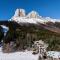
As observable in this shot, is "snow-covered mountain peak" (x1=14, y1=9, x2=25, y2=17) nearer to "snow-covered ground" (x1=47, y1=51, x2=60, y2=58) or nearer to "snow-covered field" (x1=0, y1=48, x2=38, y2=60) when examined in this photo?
"snow-covered field" (x1=0, y1=48, x2=38, y2=60)

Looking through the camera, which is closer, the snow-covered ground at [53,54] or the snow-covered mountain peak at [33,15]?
the snow-covered ground at [53,54]

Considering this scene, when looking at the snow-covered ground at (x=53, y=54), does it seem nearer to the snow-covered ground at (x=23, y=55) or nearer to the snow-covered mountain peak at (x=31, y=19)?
the snow-covered ground at (x=23, y=55)

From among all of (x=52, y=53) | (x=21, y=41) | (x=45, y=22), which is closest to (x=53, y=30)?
(x=45, y=22)

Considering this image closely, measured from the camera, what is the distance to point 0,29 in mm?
2139

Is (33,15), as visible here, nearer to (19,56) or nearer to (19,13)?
(19,13)

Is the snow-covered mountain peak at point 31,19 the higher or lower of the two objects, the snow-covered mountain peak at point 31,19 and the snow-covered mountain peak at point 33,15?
the lower

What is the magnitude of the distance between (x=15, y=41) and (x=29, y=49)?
202 mm

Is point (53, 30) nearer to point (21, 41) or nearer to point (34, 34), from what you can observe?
point (34, 34)

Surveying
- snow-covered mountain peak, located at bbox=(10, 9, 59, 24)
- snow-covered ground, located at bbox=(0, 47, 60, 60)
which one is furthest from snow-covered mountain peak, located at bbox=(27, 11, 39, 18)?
snow-covered ground, located at bbox=(0, 47, 60, 60)

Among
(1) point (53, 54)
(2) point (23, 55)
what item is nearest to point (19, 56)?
(2) point (23, 55)

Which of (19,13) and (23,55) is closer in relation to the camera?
(23,55)

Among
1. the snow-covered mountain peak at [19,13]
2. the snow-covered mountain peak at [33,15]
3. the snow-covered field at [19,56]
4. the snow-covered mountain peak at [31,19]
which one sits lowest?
the snow-covered field at [19,56]

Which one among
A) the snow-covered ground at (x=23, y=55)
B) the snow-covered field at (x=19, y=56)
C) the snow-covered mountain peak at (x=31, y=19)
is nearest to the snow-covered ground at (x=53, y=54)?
the snow-covered ground at (x=23, y=55)

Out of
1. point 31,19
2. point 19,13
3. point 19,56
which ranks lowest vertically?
point 19,56
